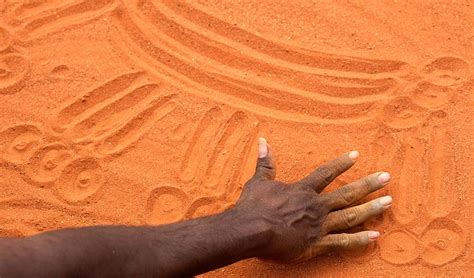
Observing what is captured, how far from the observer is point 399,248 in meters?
3.05

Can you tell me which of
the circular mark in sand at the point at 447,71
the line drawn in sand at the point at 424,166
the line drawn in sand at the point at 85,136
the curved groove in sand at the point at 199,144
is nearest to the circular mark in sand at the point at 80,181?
the line drawn in sand at the point at 85,136

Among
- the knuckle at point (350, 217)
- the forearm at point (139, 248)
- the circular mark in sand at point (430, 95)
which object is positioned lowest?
the forearm at point (139, 248)

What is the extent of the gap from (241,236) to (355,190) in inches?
24.3

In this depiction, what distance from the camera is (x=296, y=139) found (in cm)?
333

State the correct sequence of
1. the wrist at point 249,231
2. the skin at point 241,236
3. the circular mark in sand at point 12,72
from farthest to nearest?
the circular mark in sand at point 12,72 < the wrist at point 249,231 < the skin at point 241,236

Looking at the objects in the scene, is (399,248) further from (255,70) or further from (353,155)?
(255,70)

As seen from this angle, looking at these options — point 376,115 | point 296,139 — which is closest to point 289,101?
point 296,139

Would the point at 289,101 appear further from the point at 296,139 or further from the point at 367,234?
the point at 367,234

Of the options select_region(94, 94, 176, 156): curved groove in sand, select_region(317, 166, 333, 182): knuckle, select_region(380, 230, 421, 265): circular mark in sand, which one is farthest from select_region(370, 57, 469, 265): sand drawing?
select_region(94, 94, 176, 156): curved groove in sand

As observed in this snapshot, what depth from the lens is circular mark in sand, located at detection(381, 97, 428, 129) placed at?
3.29 metres

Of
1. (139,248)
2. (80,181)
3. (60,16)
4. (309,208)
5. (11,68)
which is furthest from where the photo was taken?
(60,16)

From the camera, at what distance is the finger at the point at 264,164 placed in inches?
120

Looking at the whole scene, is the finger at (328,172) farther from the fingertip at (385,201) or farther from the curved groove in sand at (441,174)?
the curved groove in sand at (441,174)

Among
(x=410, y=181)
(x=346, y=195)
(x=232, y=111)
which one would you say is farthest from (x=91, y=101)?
(x=410, y=181)
